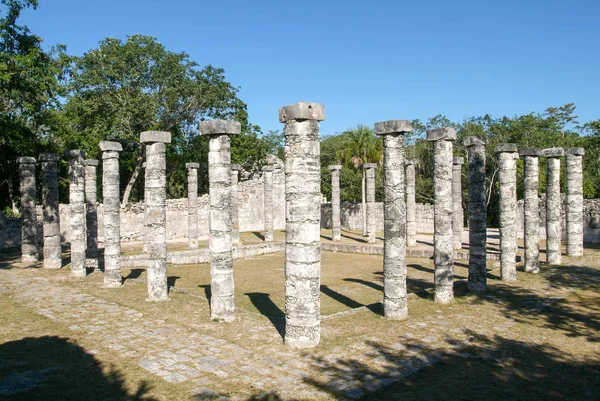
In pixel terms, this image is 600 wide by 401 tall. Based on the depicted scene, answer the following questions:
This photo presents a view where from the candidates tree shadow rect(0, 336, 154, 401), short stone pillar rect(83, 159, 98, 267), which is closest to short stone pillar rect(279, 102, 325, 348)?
tree shadow rect(0, 336, 154, 401)

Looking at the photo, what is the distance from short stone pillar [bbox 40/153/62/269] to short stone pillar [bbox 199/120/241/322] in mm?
8855

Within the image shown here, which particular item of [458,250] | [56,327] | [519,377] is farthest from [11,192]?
[519,377]

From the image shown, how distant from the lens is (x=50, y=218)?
16125 mm

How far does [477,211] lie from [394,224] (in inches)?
130

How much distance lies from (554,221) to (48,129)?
2866cm

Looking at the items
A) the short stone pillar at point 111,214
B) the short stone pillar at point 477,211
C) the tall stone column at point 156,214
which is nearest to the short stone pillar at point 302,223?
the tall stone column at point 156,214

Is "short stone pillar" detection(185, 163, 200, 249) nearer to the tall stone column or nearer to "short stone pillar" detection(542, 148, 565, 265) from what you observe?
the tall stone column

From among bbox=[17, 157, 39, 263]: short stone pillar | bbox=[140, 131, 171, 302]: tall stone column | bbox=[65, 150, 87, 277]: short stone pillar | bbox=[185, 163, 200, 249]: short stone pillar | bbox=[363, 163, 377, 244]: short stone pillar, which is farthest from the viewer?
bbox=[363, 163, 377, 244]: short stone pillar

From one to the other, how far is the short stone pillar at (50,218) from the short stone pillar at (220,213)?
8855 millimetres

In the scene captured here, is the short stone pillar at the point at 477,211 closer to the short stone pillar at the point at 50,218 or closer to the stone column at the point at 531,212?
the stone column at the point at 531,212

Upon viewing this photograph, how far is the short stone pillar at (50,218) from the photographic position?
16.1 metres

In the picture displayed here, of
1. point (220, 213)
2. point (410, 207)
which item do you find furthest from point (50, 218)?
point (410, 207)

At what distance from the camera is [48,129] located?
30266 millimetres

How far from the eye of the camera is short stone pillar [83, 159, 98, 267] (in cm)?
1580
